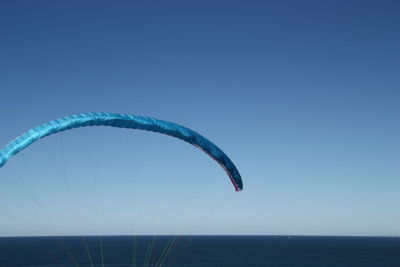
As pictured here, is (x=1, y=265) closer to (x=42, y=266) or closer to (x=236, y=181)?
(x=42, y=266)

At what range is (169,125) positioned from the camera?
15070 millimetres

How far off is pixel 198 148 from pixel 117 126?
3.74 meters

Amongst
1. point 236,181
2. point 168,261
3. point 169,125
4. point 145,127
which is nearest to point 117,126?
point 145,127

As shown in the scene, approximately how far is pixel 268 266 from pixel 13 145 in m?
88.9

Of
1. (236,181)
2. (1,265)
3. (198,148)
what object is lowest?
(1,265)

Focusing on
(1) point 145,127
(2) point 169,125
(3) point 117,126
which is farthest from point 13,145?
(2) point 169,125

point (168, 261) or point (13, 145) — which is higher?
point (13, 145)

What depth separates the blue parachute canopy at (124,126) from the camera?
11.6m

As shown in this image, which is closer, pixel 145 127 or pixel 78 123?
pixel 78 123

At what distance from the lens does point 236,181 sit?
1730 cm

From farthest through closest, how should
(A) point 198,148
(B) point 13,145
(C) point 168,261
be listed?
(C) point 168,261, (A) point 198,148, (B) point 13,145

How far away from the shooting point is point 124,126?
1433cm

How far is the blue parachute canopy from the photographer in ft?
38.1

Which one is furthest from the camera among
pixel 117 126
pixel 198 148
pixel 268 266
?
pixel 268 266
